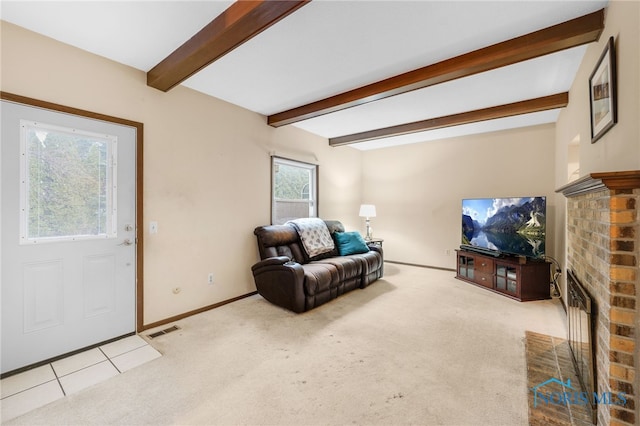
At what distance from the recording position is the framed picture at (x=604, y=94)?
1637 mm

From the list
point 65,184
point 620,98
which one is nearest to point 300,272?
point 65,184

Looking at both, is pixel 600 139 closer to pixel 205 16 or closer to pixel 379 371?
pixel 379 371

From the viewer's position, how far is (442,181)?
16.7 feet

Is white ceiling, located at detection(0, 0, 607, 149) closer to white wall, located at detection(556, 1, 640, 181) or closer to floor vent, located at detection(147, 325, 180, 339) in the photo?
white wall, located at detection(556, 1, 640, 181)

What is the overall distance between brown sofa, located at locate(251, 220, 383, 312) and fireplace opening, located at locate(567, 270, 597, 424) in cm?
219

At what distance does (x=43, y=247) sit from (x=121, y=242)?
0.52m

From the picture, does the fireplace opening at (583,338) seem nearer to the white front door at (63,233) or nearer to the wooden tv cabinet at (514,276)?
the wooden tv cabinet at (514,276)

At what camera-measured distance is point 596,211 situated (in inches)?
61.0

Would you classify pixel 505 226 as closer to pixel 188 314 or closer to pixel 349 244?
pixel 349 244

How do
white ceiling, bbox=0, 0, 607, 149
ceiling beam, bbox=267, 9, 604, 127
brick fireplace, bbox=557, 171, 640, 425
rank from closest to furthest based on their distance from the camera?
brick fireplace, bbox=557, 171, 640, 425, white ceiling, bbox=0, 0, 607, 149, ceiling beam, bbox=267, 9, 604, 127

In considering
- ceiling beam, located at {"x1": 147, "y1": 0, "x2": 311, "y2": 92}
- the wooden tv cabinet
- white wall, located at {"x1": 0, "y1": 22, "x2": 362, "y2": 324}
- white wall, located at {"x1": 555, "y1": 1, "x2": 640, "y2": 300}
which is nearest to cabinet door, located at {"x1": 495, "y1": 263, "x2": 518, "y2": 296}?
the wooden tv cabinet

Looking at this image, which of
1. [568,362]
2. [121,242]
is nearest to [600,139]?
[568,362]

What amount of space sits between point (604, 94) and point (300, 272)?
285 centimetres

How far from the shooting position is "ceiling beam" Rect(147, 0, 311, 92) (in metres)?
1.63
